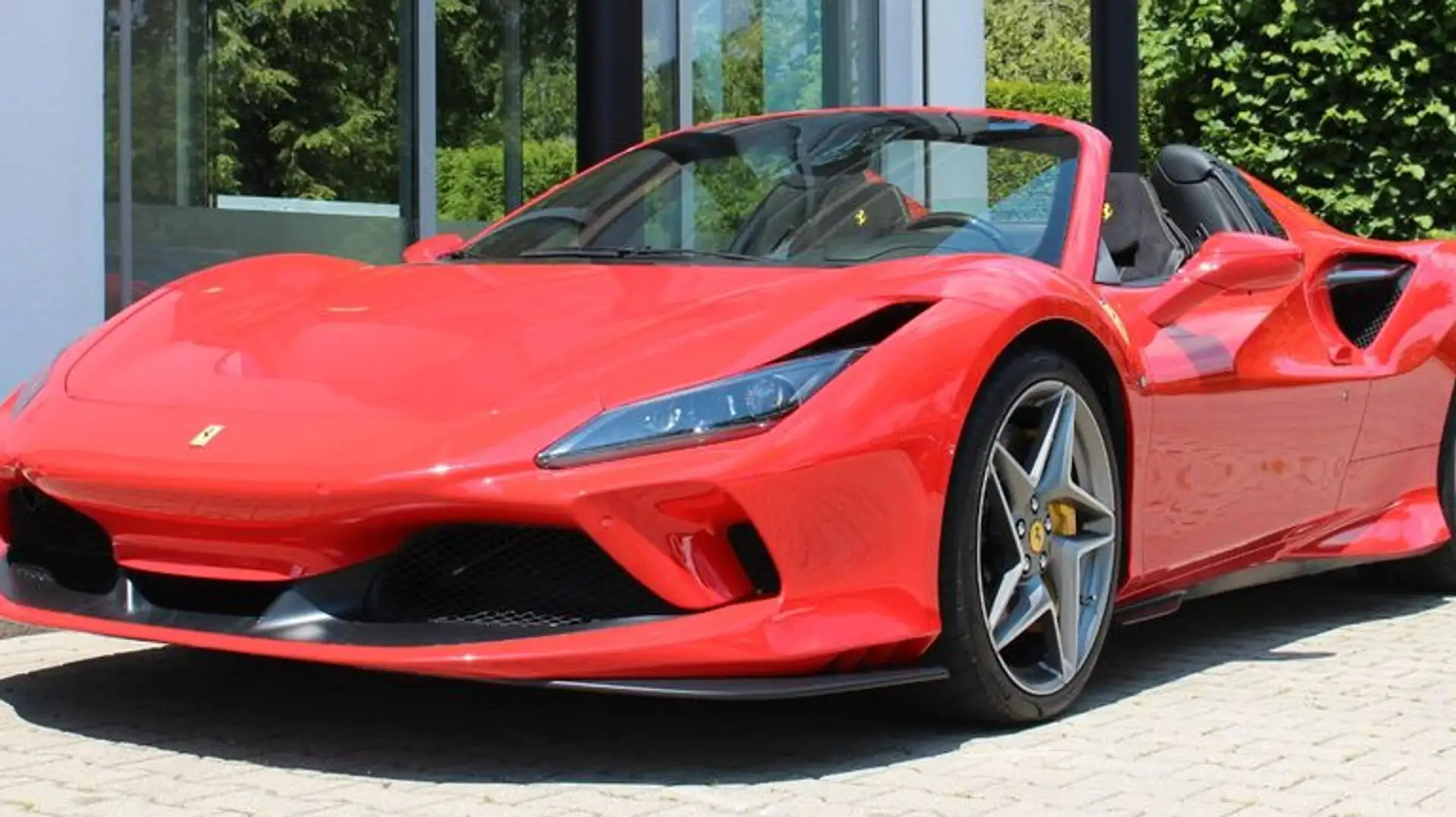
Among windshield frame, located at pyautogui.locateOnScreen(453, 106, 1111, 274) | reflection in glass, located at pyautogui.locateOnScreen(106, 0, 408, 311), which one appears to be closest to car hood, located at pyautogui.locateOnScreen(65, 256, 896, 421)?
windshield frame, located at pyautogui.locateOnScreen(453, 106, 1111, 274)

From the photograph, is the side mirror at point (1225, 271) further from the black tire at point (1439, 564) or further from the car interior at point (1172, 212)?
the black tire at point (1439, 564)

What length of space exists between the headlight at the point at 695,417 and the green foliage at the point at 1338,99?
34.1 ft

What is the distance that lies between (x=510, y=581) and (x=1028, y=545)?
1103mm

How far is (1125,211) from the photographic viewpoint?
16.8 feet

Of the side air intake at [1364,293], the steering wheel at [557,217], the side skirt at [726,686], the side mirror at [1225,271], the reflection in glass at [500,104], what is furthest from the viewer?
the reflection in glass at [500,104]

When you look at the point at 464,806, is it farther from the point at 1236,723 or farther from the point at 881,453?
the point at 1236,723

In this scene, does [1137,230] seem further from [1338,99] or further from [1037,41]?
[1037,41]

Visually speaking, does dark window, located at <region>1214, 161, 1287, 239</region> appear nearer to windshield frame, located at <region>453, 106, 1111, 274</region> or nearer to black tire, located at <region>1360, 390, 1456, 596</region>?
windshield frame, located at <region>453, 106, 1111, 274</region>

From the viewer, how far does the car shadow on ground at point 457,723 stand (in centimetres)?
360

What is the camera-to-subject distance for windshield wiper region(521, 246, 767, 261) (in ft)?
14.3

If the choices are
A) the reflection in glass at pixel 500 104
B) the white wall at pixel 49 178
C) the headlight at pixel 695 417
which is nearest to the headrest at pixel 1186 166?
the headlight at pixel 695 417

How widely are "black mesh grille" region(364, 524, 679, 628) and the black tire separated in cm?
323

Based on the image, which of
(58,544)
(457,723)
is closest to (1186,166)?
(457,723)

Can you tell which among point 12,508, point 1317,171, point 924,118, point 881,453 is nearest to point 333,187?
point 924,118
